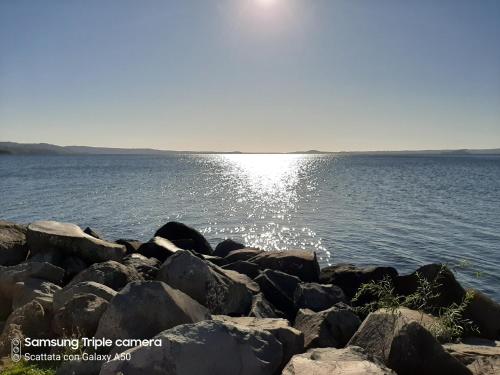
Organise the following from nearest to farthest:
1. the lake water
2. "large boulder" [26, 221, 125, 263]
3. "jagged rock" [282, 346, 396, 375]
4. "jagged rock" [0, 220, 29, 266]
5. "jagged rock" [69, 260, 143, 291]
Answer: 1. "jagged rock" [282, 346, 396, 375]
2. "jagged rock" [69, 260, 143, 291]
3. "large boulder" [26, 221, 125, 263]
4. "jagged rock" [0, 220, 29, 266]
5. the lake water

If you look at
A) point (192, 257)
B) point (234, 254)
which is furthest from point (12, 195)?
point (192, 257)

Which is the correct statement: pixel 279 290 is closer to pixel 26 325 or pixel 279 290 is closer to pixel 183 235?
pixel 26 325

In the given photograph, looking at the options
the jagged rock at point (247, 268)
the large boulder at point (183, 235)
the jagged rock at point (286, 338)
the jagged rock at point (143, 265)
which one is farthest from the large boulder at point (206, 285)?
the large boulder at point (183, 235)

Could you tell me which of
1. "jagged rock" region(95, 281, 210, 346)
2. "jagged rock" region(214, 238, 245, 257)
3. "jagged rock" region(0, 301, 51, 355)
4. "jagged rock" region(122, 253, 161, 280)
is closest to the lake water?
"jagged rock" region(214, 238, 245, 257)

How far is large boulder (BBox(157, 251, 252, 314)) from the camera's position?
10.2m

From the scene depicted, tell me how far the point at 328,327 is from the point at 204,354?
145 inches

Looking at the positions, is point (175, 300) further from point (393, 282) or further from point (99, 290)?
point (393, 282)

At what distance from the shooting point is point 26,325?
852cm

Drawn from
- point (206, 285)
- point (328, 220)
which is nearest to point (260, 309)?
point (206, 285)

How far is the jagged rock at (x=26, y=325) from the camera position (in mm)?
8242

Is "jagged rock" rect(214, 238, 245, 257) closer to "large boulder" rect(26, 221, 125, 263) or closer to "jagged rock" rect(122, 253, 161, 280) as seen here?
"jagged rock" rect(122, 253, 161, 280)

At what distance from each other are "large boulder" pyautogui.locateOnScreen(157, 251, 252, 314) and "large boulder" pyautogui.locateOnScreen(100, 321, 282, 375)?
134 inches

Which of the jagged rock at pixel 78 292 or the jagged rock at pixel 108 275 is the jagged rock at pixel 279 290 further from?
the jagged rock at pixel 78 292

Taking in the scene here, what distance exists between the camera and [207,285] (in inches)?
406
